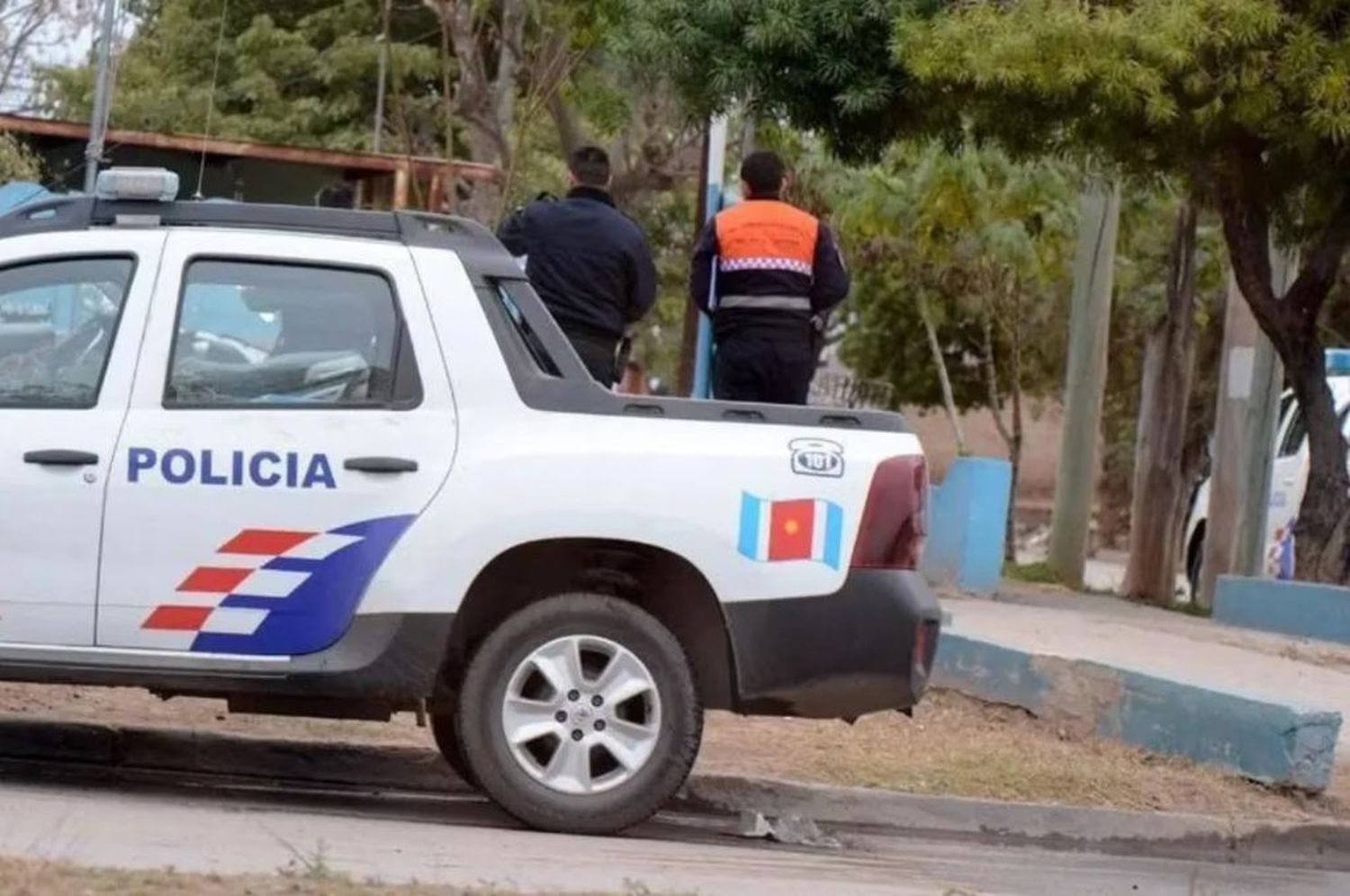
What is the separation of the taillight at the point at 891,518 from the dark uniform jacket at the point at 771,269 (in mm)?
3360

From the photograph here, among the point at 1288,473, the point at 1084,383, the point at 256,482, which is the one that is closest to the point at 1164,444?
the point at 1084,383

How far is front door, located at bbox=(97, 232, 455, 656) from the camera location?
739 cm

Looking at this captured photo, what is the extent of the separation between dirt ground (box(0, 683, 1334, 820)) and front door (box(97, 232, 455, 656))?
1822 millimetres

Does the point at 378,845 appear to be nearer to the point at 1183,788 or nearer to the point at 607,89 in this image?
the point at 1183,788

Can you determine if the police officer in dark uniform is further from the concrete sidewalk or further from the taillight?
the taillight

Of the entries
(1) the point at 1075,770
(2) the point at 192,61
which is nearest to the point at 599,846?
(1) the point at 1075,770

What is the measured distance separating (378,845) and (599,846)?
71cm

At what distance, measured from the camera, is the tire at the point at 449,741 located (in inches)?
318

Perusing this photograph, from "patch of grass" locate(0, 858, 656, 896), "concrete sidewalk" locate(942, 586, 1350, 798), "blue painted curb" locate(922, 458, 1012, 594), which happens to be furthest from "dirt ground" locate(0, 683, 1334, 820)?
"blue painted curb" locate(922, 458, 1012, 594)

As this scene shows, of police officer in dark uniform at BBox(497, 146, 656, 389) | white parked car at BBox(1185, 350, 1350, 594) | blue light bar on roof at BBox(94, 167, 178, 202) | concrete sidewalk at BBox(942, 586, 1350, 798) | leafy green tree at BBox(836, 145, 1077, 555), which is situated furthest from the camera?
leafy green tree at BBox(836, 145, 1077, 555)

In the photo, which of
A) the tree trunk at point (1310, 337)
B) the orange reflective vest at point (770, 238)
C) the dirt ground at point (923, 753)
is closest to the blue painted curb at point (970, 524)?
the tree trunk at point (1310, 337)

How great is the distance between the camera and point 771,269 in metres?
10.9

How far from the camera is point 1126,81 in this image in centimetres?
1390

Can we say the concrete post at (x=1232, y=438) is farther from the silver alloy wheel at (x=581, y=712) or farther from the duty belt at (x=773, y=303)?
the silver alloy wheel at (x=581, y=712)
